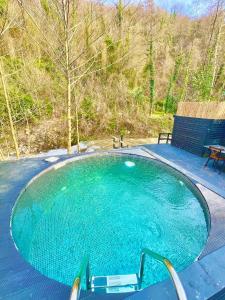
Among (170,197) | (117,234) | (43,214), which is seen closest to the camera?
(117,234)

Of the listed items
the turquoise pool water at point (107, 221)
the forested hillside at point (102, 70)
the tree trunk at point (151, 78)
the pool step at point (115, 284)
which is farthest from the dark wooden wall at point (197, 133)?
the tree trunk at point (151, 78)

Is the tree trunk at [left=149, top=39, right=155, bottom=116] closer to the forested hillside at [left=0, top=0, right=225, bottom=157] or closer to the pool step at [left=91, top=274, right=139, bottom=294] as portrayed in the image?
the forested hillside at [left=0, top=0, right=225, bottom=157]

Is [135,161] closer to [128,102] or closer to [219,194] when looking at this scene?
[219,194]

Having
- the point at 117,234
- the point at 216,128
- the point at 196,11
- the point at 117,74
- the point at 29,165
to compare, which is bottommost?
the point at 117,234

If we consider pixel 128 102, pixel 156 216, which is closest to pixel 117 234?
pixel 156 216

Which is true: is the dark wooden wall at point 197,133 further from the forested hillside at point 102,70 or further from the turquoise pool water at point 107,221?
the forested hillside at point 102,70

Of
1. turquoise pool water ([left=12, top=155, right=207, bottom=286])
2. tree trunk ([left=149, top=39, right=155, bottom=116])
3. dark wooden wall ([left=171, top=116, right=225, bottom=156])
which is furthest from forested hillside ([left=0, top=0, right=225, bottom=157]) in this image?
dark wooden wall ([left=171, top=116, right=225, bottom=156])
